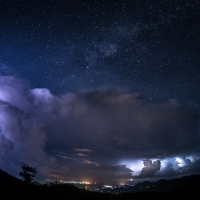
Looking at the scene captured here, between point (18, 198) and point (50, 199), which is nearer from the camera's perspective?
point (18, 198)

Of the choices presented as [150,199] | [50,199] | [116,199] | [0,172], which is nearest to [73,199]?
[50,199]

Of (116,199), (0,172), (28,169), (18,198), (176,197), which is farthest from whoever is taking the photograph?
(28,169)

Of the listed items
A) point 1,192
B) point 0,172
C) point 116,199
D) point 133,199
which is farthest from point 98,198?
point 0,172

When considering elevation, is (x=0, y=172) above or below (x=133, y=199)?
above

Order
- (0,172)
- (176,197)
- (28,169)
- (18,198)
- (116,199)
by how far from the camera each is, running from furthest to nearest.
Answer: (28,169) → (0,172) → (176,197) → (116,199) → (18,198)

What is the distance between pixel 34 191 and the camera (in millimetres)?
29750

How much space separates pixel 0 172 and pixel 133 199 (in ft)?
104

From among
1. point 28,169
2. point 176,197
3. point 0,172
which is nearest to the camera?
point 176,197

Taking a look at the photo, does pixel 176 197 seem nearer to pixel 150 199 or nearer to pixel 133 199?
pixel 150 199

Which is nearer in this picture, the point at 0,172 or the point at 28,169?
the point at 0,172

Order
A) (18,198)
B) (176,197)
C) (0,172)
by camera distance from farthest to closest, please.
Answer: (0,172)
(176,197)
(18,198)

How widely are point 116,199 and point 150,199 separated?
562 cm

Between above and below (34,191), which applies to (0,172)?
above

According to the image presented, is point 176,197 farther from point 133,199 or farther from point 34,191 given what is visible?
point 34,191
